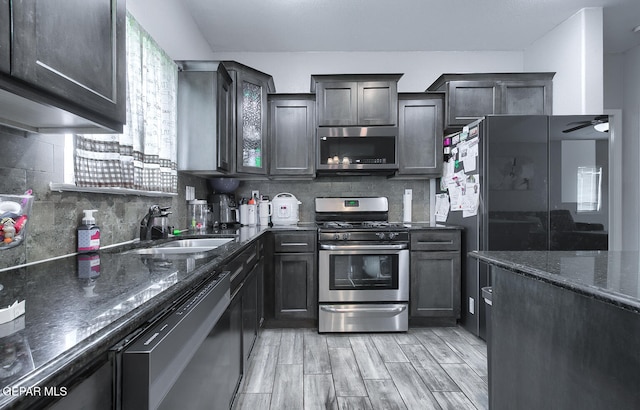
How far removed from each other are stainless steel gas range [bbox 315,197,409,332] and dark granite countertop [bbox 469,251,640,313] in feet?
4.90

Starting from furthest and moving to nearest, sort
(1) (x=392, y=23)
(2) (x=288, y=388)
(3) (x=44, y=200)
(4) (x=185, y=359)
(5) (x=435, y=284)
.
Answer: (1) (x=392, y=23)
(5) (x=435, y=284)
(2) (x=288, y=388)
(3) (x=44, y=200)
(4) (x=185, y=359)

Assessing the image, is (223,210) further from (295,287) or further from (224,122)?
(295,287)

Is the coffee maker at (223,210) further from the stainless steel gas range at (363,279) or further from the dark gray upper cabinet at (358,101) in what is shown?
the dark gray upper cabinet at (358,101)

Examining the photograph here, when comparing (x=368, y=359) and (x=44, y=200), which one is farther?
(x=368, y=359)

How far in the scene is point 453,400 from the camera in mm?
1801

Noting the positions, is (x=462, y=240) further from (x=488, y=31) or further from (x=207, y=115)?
(x=207, y=115)

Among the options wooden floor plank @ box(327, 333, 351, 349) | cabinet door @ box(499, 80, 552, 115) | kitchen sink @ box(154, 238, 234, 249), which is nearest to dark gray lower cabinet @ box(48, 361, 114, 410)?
kitchen sink @ box(154, 238, 234, 249)

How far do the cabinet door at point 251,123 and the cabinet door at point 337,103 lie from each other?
0.55m

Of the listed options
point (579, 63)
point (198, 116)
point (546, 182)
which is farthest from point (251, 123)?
point (579, 63)

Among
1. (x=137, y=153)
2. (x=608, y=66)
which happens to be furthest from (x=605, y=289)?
(x=608, y=66)

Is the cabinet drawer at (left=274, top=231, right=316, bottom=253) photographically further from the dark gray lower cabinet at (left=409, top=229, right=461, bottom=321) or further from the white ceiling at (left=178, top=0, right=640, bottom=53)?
the white ceiling at (left=178, top=0, right=640, bottom=53)

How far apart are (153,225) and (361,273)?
1.72m

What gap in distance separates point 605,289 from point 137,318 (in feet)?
3.55

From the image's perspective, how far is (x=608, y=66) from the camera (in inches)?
147
